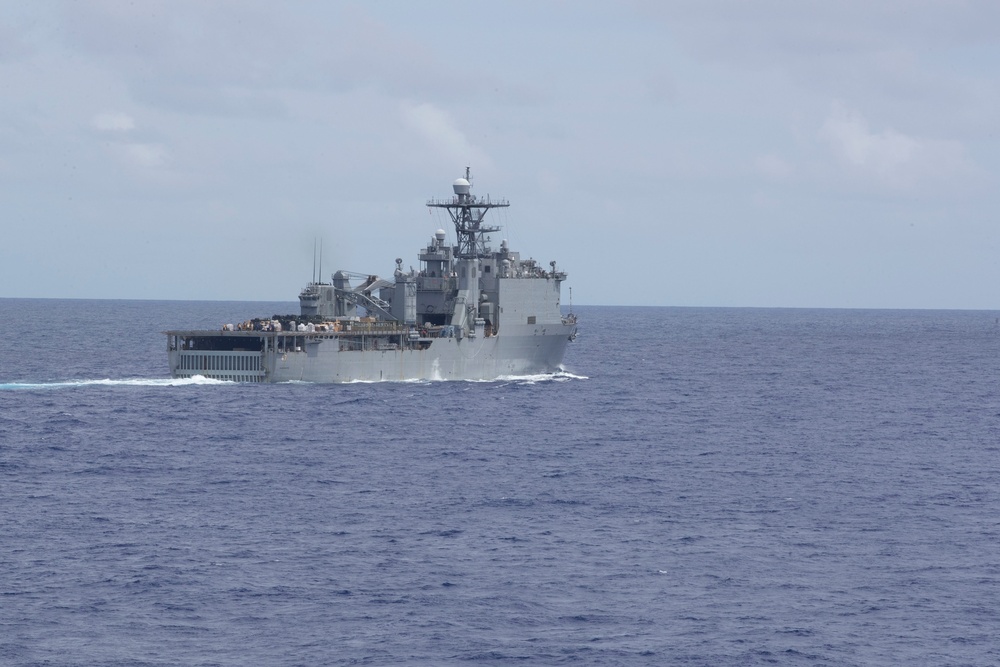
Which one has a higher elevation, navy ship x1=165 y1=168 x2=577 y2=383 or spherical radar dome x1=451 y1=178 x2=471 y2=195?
spherical radar dome x1=451 y1=178 x2=471 y2=195

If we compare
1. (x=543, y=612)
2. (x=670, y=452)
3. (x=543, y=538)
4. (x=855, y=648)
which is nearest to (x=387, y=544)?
(x=543, y=538)

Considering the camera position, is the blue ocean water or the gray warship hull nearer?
the blue ocean water

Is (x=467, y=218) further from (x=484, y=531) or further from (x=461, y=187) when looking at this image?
(x=484, y=531)

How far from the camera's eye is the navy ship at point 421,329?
88.8m

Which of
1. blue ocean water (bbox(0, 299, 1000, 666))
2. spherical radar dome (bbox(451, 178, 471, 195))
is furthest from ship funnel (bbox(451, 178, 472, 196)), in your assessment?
blue ocean water (bbox(0, 299, 1000, 666))

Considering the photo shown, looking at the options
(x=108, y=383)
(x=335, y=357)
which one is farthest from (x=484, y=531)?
(x=108, y=383)

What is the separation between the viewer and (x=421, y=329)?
97.4 metres

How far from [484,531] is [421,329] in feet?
171

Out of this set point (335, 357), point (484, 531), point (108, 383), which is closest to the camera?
point (484, 531)

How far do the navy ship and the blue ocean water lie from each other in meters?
3.07

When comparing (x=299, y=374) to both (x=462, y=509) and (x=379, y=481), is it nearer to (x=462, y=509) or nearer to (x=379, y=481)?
(x=379, y=481)

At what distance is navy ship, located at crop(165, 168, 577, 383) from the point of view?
3497 inches

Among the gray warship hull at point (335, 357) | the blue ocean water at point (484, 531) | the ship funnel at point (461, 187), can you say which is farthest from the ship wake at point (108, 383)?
the ship funnel at point (461, 187)

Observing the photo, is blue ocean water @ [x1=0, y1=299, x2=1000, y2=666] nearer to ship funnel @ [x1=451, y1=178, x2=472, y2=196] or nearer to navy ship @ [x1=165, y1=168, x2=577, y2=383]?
navy ship @ [x1=165, y1=168, x2=577, y2=383]
